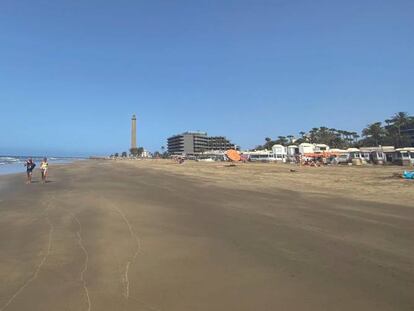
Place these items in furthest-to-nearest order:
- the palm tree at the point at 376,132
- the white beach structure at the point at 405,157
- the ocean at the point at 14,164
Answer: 1. the palm tree at the point at 376,132
2. the white beach structure at the point at 405,157
3. the ocean at the point at 14,164

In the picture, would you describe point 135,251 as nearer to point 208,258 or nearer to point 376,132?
point 208,258

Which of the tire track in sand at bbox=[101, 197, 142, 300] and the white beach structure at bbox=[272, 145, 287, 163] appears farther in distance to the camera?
the white beach structure at bbox=[272, 145, 287, 163]

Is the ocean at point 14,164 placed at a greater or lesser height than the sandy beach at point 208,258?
greater

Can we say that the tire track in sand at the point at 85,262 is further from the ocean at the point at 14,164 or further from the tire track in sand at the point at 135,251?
the ocean at the point at 14,164

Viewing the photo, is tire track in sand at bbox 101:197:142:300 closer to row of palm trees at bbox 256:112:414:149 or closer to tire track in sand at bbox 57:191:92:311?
tire track in sand at bbox 57:191:92:311

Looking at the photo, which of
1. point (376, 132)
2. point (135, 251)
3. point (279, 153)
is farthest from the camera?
point (376, 132)

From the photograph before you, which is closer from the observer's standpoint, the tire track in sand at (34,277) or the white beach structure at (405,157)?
the tire track in sand at (34,277)

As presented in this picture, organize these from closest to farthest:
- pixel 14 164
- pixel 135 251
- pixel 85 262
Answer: pixel 85 262 → pixel 135 251 → pixel 14 164

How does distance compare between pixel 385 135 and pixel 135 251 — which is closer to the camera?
pixel 135 251

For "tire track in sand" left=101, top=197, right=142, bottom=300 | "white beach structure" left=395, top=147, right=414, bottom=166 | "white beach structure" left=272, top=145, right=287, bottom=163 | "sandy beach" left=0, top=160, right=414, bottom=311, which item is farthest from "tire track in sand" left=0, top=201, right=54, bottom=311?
"white beach structure" left=272, top=145, right=287, bottom=163

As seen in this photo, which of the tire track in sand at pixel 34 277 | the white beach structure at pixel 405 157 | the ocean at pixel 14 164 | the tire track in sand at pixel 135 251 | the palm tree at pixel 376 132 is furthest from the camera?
the palm tree at pixel 376 132

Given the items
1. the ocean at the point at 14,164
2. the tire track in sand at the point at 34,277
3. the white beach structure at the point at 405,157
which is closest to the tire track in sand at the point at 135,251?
the tire track in sand at the point at 34,277

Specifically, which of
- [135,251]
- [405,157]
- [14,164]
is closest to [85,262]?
[135,251]

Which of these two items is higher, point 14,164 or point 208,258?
point 14,164
